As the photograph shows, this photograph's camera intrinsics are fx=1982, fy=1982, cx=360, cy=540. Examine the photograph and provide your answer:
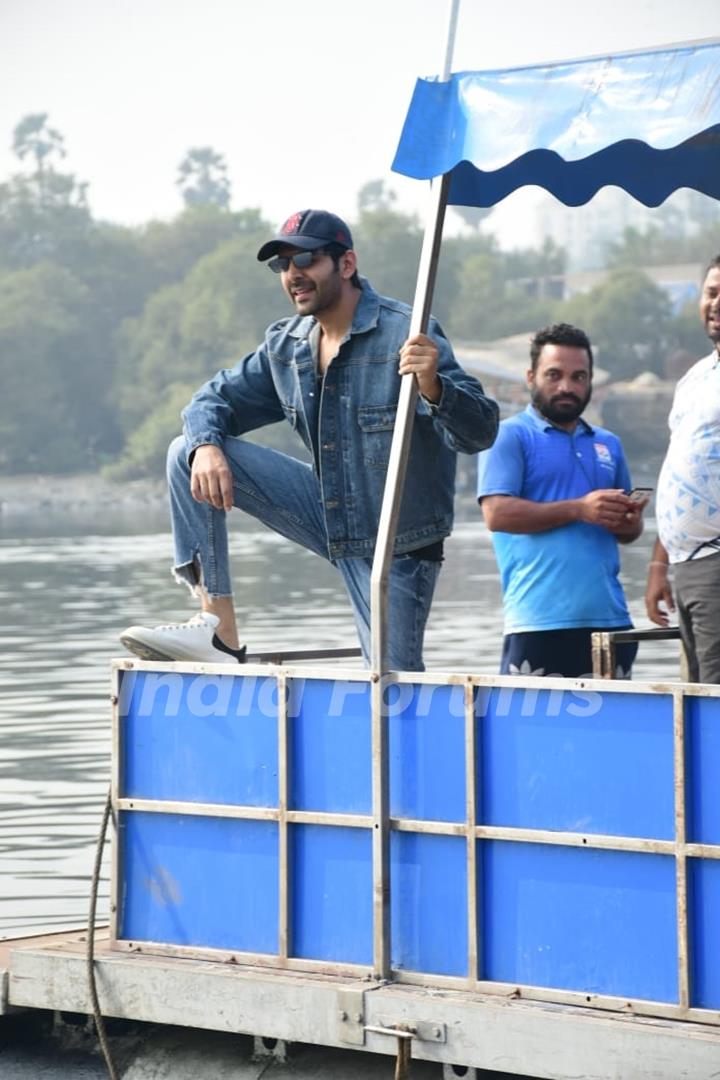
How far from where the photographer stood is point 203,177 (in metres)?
136

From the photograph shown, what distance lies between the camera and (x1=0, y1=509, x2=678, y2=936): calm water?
34.1 ft

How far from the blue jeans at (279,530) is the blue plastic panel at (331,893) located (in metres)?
0.55

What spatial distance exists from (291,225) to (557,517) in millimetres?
1489

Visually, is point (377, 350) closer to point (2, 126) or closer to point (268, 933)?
point (268, 933)

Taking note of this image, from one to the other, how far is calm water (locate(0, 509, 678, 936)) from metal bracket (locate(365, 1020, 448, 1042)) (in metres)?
1.99

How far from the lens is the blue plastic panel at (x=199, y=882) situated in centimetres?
508

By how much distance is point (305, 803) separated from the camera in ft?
16.4

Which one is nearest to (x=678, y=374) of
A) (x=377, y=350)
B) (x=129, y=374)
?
(x=129, y=374)

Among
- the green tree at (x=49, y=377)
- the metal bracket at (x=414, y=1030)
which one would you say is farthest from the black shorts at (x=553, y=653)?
the green tree at (x=49, y=377)

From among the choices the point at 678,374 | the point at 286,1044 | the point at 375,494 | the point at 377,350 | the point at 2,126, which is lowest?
the point at 286,1044

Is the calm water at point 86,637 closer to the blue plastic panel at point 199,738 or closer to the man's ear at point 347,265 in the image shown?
the man's ear at point 347,265

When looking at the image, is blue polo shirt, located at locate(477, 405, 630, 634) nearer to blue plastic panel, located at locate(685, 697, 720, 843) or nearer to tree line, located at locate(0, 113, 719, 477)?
blue plastic panel, located at locate(685, 697, 720, 843)

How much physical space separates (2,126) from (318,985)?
5124 inches

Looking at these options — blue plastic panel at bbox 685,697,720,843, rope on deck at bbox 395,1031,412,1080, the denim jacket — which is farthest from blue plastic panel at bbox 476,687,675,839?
the denim jacket
